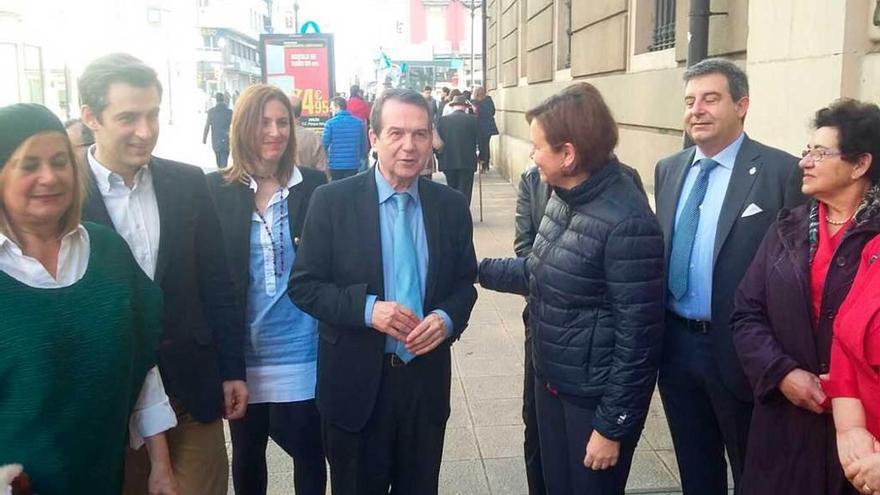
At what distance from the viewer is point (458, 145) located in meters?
12.7

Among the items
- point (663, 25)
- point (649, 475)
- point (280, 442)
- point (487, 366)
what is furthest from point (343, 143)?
point (280, 442)

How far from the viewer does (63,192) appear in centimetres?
204

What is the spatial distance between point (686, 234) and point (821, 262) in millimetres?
676

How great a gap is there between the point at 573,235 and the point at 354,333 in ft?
2.70

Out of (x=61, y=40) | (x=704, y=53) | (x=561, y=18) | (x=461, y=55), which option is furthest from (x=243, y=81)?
(x=704, y=53)

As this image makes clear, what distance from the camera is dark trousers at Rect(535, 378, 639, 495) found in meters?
2.70

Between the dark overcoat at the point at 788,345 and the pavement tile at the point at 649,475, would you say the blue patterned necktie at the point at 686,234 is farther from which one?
the pavement tile at the point at 649,475

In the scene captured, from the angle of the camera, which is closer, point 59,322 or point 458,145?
point 59,322

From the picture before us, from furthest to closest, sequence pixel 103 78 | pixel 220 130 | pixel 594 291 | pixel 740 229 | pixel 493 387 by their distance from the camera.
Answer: pixel 220 130
pixel 493 387
pixel 740 229
pixel 594 291
pixel 103 78

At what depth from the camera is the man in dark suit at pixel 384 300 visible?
2732 mm

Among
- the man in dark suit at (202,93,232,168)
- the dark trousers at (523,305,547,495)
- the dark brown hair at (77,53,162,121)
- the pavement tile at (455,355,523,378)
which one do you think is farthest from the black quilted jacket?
the man in dark suit at (202,93,232,168)

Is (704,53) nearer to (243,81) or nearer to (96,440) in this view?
(96,440)

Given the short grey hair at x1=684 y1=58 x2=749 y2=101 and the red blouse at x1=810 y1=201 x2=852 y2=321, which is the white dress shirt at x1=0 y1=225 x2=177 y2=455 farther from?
the short grey hair at x1=684 y1=58 x2=749 y2=101

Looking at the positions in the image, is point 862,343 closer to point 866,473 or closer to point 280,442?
point 866,473
